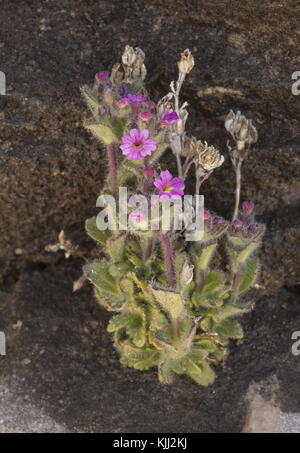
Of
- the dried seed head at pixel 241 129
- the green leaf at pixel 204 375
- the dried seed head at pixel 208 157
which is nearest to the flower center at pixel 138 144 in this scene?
the dried seed head at pixel 208 157

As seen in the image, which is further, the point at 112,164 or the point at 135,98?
the point at 112,164

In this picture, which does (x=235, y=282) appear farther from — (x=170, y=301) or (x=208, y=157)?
(x=208, y=157)

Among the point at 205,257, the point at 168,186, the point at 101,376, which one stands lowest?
the point at 101,376

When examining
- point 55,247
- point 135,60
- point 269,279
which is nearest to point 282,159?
point 269,279

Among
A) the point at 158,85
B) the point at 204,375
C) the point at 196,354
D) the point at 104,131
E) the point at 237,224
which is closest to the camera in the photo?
the point at 104,131

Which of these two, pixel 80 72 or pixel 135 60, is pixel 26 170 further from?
pixel 135 60

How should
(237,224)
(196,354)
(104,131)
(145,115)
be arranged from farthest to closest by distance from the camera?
(196,354)
(237,224)
(104,131)
(145,115)

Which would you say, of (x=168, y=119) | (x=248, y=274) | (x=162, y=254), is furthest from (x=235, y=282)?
(x=168, y=119)

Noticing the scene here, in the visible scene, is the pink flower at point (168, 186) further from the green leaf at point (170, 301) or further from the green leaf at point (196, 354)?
the green leaf at point (196, 354)
